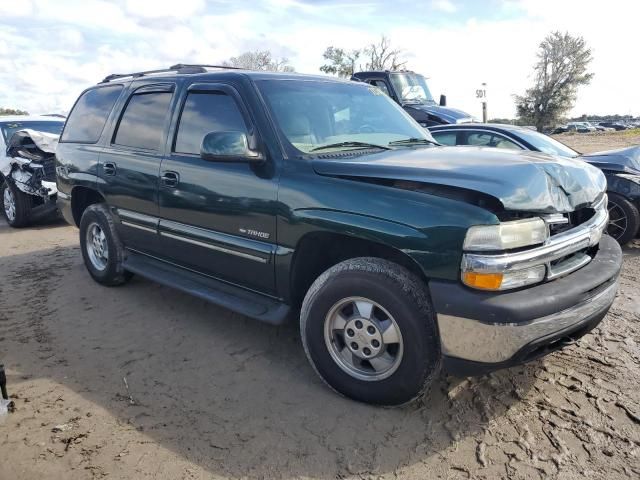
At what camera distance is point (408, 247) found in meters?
2.66

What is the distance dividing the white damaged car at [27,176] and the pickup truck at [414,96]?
674cm

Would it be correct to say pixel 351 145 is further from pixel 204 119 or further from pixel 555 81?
pixel 555 81

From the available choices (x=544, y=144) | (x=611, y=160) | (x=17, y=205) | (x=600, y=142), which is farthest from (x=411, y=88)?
(x=600, y=142)

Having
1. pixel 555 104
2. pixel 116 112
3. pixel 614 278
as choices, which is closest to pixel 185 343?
pixel 116 112

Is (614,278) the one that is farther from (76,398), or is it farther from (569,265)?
(76,398)

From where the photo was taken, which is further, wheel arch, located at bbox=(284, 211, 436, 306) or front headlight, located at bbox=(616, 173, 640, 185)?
front headlight, located at bbox=(616, 173, 640, 185)

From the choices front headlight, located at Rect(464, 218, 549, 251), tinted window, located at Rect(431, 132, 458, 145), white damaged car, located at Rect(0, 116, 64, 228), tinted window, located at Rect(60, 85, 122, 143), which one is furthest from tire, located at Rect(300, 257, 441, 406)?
white damaged car, located at Rect(0, 116, 64, 228)

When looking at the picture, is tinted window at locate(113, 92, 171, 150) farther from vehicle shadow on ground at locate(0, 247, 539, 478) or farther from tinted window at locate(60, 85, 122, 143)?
vehicle shadow on ground at locate(0, 247, 539, 478)

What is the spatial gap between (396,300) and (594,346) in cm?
191

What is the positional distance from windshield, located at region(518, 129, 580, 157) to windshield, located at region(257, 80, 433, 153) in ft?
10.3

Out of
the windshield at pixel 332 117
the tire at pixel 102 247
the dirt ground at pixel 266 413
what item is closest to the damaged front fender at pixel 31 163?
the tire at pixel 102 247

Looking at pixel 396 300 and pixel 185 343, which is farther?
pixel 185 343

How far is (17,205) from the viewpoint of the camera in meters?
8.35

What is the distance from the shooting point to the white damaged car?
8.16 m
